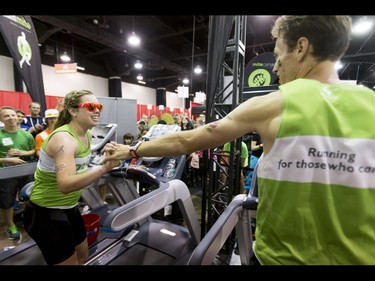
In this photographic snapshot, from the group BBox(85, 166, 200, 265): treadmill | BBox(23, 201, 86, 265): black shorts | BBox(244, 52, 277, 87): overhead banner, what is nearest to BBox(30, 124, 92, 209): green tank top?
BBox(23, 201, 86, 265): black shorts

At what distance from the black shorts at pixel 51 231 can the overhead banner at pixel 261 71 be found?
3.92m

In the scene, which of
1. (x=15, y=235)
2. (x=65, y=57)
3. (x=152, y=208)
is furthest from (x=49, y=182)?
(x=65, y=57)

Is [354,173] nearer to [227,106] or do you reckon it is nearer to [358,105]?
[358,105]

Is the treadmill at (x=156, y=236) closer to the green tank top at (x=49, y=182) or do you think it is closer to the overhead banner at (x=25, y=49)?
the green tank top at (x=49, y=182)

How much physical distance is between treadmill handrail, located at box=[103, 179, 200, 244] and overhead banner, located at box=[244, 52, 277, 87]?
9.82ft

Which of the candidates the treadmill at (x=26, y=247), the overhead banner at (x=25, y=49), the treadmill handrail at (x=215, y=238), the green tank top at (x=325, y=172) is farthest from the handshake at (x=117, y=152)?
the overhead banner at (x=25, y=49)

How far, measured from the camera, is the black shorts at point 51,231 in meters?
1.51

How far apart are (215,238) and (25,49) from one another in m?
4.26

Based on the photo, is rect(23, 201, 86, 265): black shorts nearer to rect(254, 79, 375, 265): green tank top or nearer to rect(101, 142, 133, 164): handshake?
rect(101, 142, 133, 164): handshake

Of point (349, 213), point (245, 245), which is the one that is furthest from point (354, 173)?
point (245, 245)

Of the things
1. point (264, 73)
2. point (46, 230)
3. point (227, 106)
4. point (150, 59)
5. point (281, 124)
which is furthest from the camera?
point (150, 59)
